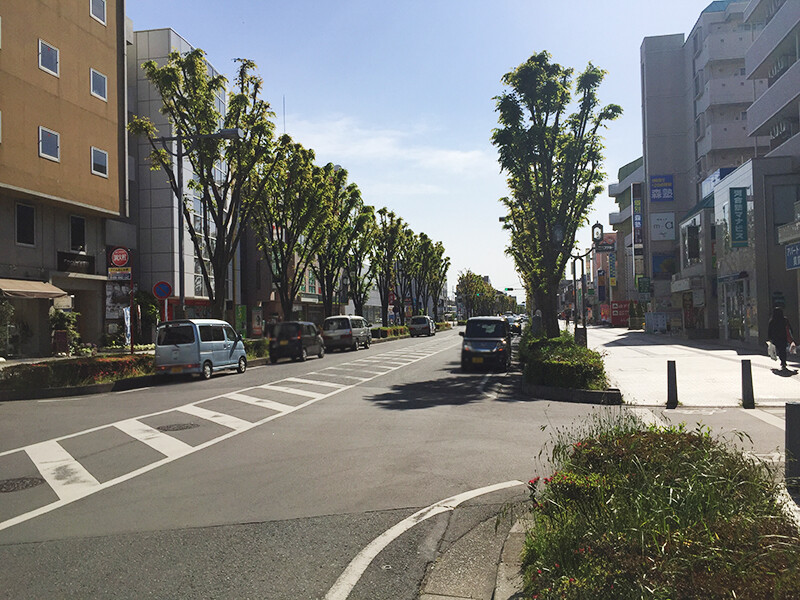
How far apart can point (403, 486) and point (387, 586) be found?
8.04 ft

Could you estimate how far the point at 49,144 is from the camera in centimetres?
2678

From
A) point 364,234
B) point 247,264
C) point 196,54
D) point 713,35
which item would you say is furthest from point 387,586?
point 713,35

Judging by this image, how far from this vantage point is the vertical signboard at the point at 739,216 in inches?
1179

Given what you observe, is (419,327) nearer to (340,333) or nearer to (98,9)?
(340,333)

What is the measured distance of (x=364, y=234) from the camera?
4594 centimetres

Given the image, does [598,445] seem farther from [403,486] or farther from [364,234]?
[364,234]

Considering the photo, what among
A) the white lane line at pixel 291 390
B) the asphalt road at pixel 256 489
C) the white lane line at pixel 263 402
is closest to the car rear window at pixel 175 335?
the white lane line at pixel 291 390

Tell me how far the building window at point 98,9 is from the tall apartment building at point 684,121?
4444 centimetres

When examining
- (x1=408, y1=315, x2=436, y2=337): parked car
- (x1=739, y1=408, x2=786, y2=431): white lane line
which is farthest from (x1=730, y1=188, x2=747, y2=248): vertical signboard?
(x1=408, y1=315, x2=436, y2=337): parked car

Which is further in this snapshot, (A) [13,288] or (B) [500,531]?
(A) [13,288]

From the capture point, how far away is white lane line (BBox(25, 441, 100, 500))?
6.71 metres

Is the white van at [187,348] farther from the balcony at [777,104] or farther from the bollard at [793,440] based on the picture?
the balcony at [777,104]

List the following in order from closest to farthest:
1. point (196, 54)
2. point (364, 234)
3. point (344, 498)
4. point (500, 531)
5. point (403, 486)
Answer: point (500, 531) < point (344, 498) < point (403, 486) < point (196, 54) < point (364, 234)

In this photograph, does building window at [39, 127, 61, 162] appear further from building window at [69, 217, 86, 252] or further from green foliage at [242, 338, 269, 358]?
green foliage at [242, 338, 269, 358]
